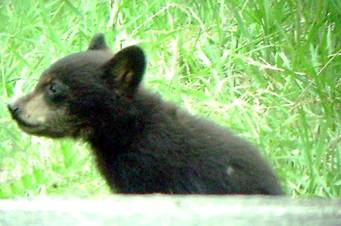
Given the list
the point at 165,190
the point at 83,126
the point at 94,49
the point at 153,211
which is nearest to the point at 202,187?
the point at 165,190

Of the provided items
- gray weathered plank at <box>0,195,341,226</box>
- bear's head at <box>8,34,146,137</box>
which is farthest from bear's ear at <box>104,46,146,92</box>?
gray weathered plank at <box>0,195,341,226</box>

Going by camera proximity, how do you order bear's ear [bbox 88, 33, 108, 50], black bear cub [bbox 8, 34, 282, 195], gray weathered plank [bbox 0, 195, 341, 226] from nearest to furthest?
gray weathered plank [bbox 0, 195, 341, 226] → black bear cub [bbox 8, 34, 282, 195] → bear's ear [bbox 88, 33, 108, 50]

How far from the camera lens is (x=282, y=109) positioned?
23.7ft

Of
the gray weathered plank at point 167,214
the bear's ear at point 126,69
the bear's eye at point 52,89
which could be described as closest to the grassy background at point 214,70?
the bear's eye at point 52,89

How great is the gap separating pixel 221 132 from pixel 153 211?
277 centimetres

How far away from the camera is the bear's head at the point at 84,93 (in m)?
6.03

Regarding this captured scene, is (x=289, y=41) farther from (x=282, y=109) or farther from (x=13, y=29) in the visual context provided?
(x=13, y=29)

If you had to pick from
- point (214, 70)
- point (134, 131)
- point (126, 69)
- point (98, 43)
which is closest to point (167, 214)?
point (134, 131)

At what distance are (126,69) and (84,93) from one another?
26 centimetres

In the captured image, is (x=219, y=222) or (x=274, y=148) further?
(x=274, y=148)

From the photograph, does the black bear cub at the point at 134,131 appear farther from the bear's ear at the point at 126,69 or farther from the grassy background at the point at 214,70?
the grassy background at the point at 214,70

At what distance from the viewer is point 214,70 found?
308 inches

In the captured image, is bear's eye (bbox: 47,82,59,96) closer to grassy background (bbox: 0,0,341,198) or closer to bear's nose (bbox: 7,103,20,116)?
bear's nose (bbox: 7,103,20,116)

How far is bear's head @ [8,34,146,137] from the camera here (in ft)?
19.8
